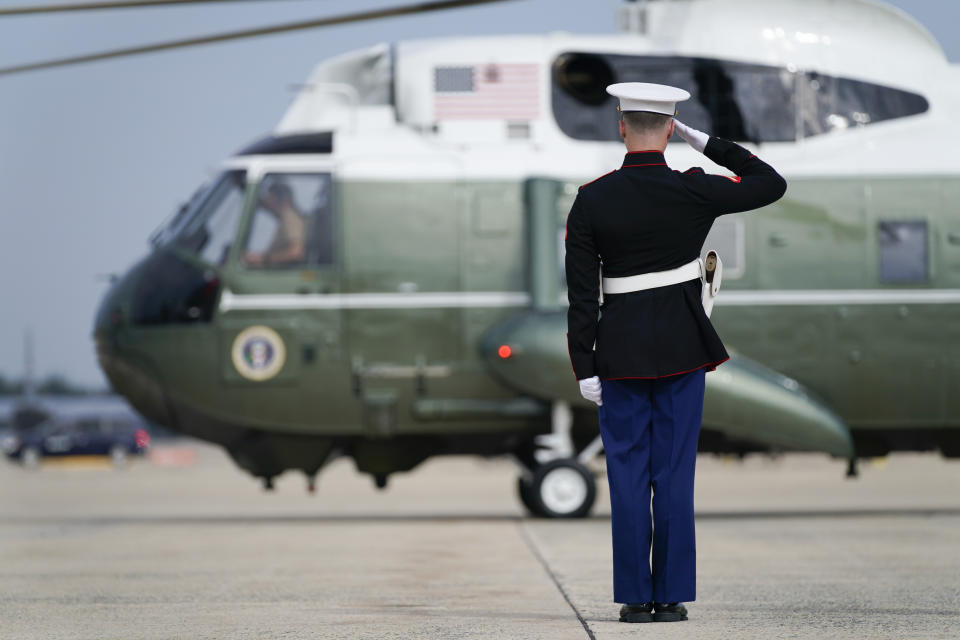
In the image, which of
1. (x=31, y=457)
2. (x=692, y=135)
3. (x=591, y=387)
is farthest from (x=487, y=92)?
(x=31, y=457)

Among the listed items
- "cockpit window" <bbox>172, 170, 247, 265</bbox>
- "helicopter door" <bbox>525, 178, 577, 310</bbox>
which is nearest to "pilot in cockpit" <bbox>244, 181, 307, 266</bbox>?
"cockpit window" <bbox>172, 170, 247, 265</bbox>

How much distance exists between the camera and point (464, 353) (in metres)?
11.9

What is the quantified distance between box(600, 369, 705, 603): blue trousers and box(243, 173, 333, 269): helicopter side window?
682 centimetres

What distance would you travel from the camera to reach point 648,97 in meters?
5.10

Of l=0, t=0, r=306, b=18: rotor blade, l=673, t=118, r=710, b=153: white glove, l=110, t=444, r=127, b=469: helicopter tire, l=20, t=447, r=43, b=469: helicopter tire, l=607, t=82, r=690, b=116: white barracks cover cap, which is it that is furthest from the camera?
l=20, t=447, r=43, b=469: helicopter tire

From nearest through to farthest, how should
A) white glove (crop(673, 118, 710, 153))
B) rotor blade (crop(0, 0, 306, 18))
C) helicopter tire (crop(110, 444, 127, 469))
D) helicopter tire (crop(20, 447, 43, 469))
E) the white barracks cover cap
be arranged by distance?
1. the white barracks cover cap
2. white glove (crop(673, 118, 710, 153))
3. rotor blade (crop(0, 0, 306, 18))
4. helicopter tire (crop(110, 444, 127, 469))
5. helicopter tire (crop(20, 447, 43, 469))

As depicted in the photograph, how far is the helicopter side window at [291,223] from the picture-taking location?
11812mm

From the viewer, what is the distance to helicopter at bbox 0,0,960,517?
1181 cm

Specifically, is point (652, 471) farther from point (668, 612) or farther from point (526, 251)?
point (526, 251)

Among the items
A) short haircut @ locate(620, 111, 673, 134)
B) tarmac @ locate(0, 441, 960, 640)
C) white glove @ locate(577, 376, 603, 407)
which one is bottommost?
tarmac @ locate(0, 441, 960, 640)

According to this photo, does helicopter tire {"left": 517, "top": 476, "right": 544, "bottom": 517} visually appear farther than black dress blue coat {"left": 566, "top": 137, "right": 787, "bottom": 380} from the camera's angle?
Yes

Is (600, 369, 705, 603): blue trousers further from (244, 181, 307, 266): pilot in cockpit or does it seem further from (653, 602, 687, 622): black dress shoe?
(244, 181, 307, 266): pilot in cockpit

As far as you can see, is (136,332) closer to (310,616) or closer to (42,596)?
(42,596)

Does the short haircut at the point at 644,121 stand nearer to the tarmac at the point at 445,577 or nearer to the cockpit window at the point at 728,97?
the tarmac at the point at 445,577
